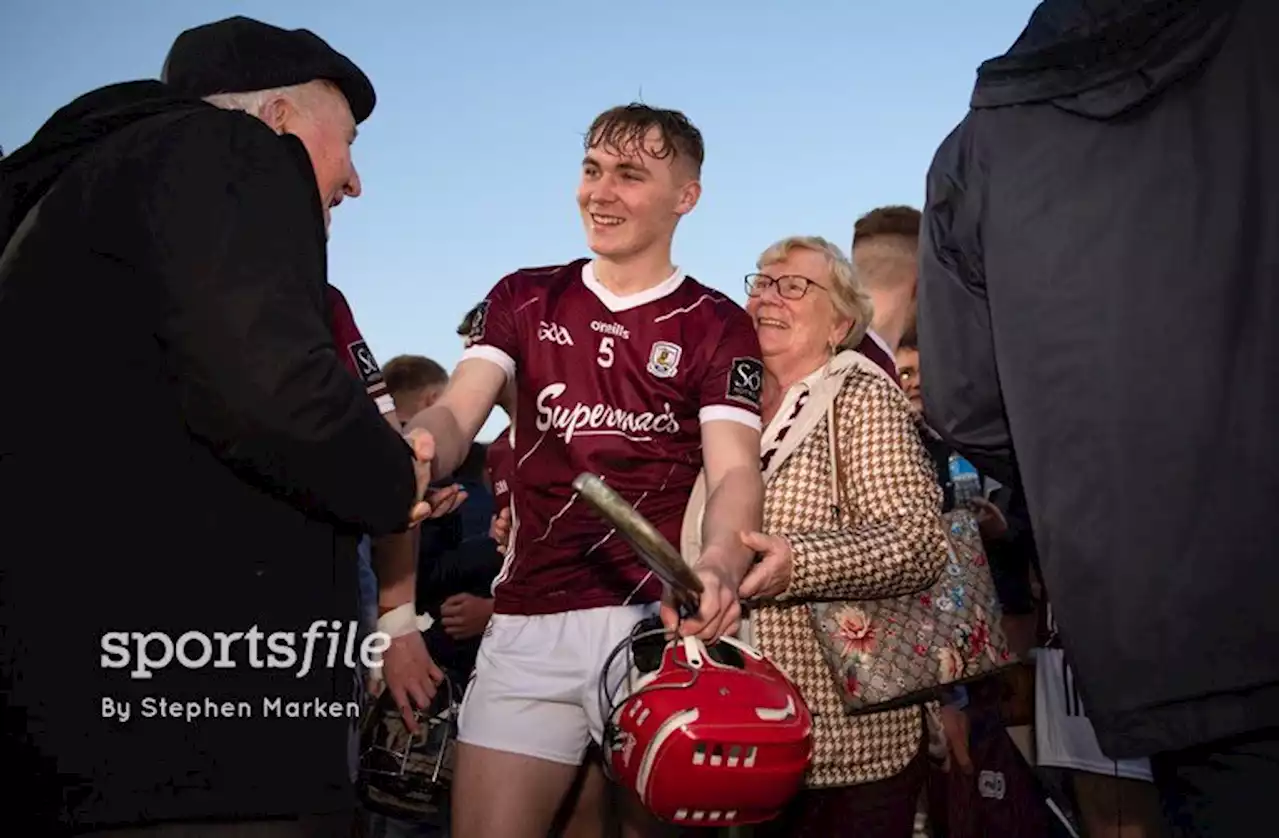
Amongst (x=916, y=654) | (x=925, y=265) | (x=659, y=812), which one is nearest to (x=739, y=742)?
(x=659, y=812)

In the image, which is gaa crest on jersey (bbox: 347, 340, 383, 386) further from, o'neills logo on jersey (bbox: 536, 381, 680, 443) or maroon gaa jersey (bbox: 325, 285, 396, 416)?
o'neills logo on jersey (bbox: 536, 381, 680, 443)

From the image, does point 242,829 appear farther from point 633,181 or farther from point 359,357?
point 633,181

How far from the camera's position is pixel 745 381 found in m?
4.09

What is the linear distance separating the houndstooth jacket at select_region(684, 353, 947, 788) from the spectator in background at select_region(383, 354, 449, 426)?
3.65 metres

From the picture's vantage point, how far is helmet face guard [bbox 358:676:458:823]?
4.47 m

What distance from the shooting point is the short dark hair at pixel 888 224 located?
559cm

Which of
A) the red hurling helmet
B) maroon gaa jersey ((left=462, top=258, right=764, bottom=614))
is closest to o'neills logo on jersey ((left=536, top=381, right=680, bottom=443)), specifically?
maroon gaa jersey ((left=462, top=258, right=764, bottom=614))

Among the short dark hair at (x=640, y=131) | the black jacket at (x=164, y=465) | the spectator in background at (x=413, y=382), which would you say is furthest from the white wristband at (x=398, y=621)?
the spectator in background at (x=413, y=382)

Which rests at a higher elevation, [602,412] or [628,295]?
[628,295]

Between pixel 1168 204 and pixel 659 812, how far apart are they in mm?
1743

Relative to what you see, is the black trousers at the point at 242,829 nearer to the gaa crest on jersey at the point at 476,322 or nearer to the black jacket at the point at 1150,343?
the black jacket at the point at 1150,343

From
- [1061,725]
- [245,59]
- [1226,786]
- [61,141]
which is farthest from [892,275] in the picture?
[61,141]

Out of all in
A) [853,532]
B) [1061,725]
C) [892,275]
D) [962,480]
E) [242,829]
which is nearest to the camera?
[242,829]

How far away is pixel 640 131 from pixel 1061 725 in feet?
8.75
